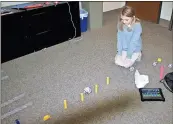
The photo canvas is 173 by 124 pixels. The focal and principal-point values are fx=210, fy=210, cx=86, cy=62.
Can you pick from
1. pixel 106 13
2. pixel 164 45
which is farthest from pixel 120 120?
pixel 106 13

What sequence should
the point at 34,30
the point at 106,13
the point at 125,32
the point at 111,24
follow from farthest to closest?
the point at 106,13
the point at 111,24
the point at 34,30
the point at 125,32

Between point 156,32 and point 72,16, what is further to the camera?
point 156,32

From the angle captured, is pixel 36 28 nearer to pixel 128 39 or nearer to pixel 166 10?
pixel 128 39

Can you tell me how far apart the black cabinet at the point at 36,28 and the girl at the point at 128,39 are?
2.43ft

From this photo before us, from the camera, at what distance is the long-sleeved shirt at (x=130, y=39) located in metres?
1.84

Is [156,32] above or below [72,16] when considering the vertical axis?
below

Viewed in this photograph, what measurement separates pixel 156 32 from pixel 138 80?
116 cm

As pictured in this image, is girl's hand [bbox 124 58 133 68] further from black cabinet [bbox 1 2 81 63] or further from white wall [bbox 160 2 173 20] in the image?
white wall [bbox 160 2 173 20]

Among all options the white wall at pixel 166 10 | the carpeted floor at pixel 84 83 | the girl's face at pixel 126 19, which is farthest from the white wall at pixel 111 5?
the girl's face at pixel 126 19

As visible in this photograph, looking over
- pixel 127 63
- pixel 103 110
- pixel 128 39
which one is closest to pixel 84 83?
pixel 103 110

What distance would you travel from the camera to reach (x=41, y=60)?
217 centimetres

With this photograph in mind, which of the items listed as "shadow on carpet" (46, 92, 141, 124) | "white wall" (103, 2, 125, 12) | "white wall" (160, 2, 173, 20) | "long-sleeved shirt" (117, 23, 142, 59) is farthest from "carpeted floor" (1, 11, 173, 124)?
"white wall" (103, 2, 125, 12)

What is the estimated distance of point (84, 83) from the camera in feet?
5.91

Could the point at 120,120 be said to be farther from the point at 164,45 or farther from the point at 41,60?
the point at 164,45
